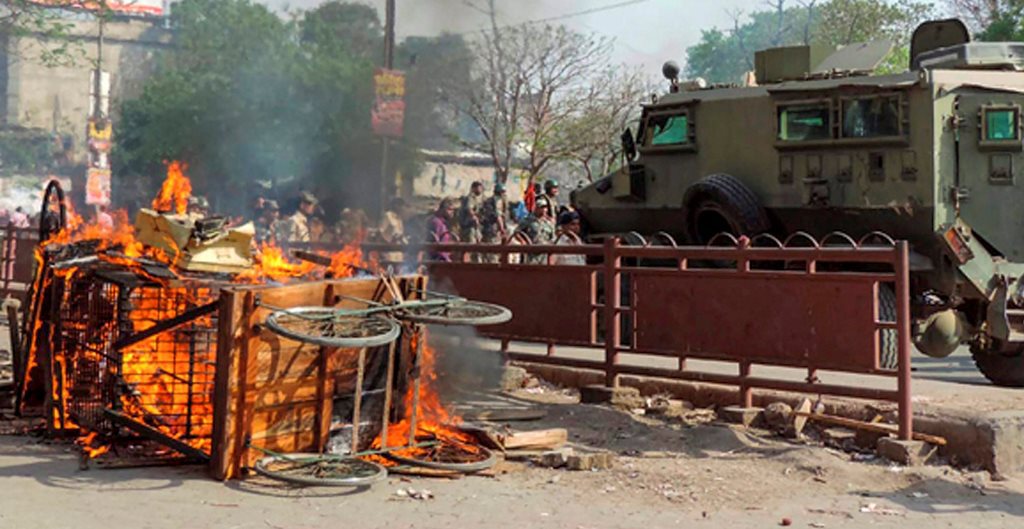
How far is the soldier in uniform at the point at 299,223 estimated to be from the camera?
13672 millimetres

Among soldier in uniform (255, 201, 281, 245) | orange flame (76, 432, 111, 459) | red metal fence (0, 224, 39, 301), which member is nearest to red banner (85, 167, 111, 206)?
red metal fence (0, 224, 39, 301)

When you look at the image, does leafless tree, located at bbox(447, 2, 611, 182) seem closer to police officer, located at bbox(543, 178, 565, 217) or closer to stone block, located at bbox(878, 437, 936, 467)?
police officer, located at bbox(543, 178, 565, 217)

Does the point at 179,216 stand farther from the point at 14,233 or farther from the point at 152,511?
the point at 14,233

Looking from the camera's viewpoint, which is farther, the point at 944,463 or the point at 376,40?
the point at 376,40

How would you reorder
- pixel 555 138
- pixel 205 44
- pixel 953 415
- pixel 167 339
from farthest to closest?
pixel 555 138
pixel 205 44
pixel 953 415
pixel 167 339

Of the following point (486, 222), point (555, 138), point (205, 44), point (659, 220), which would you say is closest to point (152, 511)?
point (659, 220)

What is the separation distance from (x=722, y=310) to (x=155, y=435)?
3.84 m

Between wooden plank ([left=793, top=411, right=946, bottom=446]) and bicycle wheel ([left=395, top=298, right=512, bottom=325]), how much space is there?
2291mm

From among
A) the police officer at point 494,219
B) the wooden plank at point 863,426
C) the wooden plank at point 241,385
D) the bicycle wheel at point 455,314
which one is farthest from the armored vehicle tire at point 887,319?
the police officer at point 494,219

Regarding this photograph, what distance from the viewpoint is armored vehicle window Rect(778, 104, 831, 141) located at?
10.1m

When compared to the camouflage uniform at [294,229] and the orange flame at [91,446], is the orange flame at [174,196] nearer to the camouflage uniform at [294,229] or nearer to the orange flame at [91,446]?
the orange flame at [91,446]

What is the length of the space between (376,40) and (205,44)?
14.6ft

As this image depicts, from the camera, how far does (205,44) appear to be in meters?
20.1

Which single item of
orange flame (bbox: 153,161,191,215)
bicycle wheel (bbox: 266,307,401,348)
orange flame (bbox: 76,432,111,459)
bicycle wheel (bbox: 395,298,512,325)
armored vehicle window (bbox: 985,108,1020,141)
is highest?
armored vehicle window (bbox: 985,108,1020,141)
